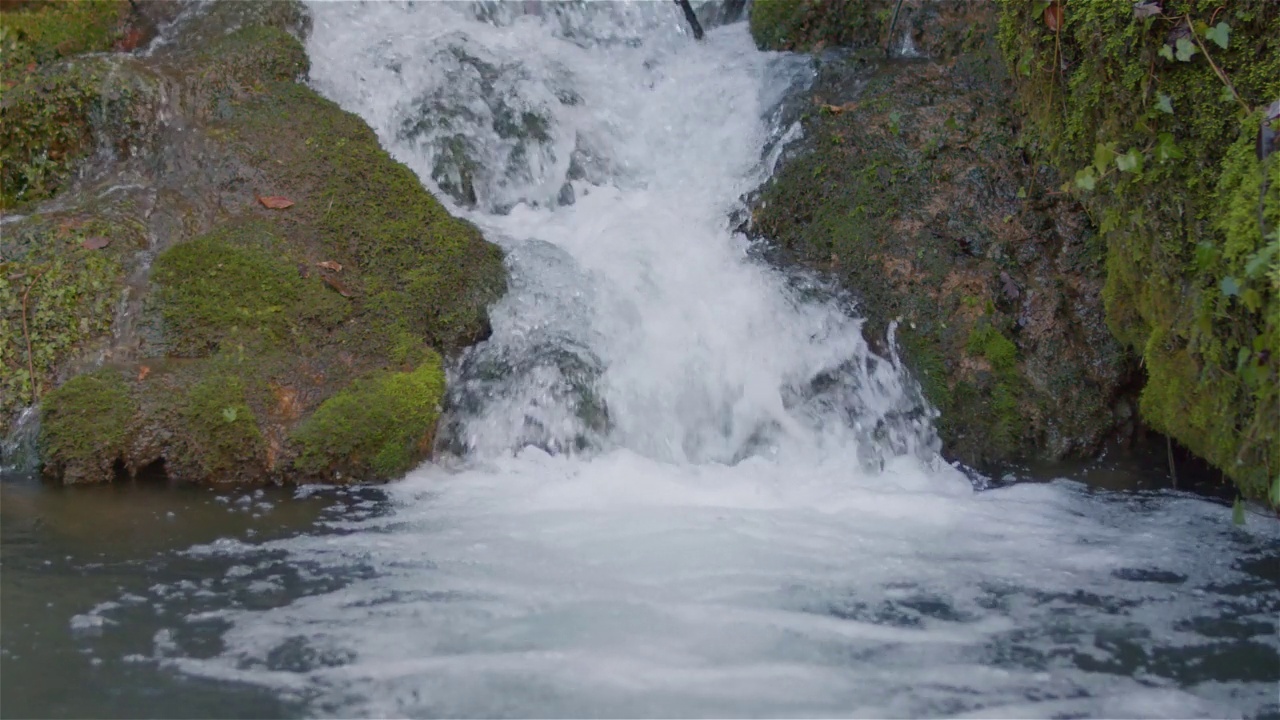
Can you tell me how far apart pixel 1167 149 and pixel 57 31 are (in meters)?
7.81

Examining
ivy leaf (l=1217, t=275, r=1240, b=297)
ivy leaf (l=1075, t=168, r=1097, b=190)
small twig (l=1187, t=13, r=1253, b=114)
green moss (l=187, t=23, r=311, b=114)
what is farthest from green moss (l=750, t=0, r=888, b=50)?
ivy leaf (l=1217, t=275, r=1240, b=297)

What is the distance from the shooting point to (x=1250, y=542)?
4727mm

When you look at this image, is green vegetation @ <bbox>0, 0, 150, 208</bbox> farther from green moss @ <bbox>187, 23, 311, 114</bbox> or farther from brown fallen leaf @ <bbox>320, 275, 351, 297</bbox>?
brown fallen leaf @ <bbox>320, 275, 351, 297</bbox>

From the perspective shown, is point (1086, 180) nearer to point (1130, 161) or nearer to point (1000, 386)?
point (1130, 161)

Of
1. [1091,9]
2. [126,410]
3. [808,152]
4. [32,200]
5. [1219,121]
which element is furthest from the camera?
[808,152]

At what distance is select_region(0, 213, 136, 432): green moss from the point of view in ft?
18.0

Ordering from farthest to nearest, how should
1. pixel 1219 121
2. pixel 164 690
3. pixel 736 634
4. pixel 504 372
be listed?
pixel 504 372
pixel 1219 121
pixel 736 634
pixel 164 690

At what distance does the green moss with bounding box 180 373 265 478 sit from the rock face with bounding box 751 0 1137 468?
3.71 metres

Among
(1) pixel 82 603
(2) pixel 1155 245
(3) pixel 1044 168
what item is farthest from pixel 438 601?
(3) pixel 1044 168

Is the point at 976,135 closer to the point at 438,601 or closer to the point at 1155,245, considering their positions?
the point at 1155,245

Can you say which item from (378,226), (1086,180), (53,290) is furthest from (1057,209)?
(53,290)

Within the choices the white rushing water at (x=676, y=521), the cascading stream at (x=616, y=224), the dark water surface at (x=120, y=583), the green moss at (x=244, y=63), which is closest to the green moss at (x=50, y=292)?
the dark water surface at (x=120, y=583)

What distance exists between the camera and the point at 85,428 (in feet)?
16.9

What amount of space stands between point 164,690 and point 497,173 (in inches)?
200
